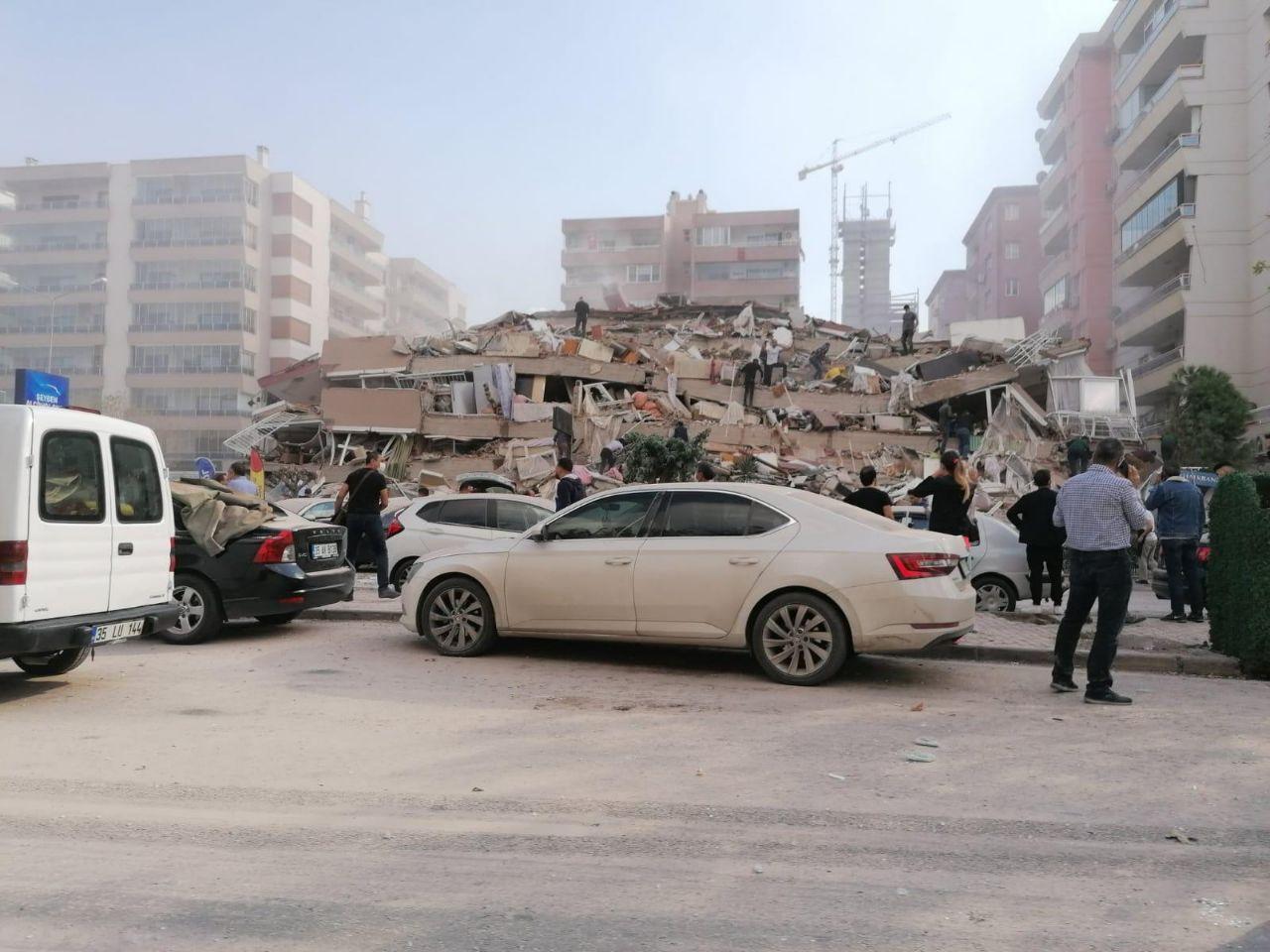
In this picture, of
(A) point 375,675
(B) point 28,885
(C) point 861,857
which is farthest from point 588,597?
(B) point 28,885

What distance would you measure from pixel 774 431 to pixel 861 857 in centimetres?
2718

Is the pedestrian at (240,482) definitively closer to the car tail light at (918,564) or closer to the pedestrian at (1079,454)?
the car tail light at (918,564)

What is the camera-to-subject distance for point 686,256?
273 feet

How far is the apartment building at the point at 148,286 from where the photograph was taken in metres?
62.8

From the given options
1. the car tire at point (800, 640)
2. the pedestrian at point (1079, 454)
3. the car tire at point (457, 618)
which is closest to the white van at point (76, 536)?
the car tire at point (457, 618)

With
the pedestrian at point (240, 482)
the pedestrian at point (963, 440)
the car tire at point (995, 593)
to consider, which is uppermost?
the pedestrian at point (963, 440)

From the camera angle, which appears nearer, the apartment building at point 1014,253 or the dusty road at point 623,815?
the dusty road at point 623,815

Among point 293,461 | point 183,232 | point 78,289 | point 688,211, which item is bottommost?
point 293,461

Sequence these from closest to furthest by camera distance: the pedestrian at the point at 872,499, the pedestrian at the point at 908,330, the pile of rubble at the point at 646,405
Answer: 1. the pedestrian at the point at 872,499
2. the pile of rubble at the point at 646,405
3. the pedestrian at the point at 908,330

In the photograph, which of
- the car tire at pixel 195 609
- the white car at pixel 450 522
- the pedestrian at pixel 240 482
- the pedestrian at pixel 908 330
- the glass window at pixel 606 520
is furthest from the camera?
the pedestrian at pixel 908 330

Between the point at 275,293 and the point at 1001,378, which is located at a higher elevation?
the point at 275,293

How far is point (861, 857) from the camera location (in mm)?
3861

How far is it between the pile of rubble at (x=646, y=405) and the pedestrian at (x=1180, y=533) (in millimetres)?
17267

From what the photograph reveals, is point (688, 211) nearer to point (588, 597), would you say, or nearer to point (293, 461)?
point (293, 461)
